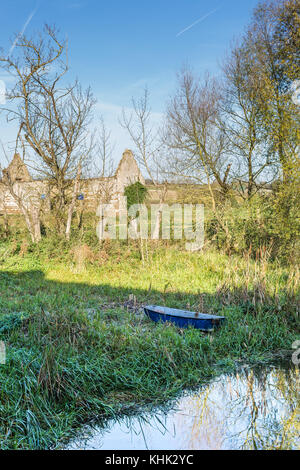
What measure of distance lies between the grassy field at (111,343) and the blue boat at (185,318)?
6.0 inches

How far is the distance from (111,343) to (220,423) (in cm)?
180

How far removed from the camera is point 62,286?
9398 millimetres

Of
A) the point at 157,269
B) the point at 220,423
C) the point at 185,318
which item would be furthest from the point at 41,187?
the point at 220,423

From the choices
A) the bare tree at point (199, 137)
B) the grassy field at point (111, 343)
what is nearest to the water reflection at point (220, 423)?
the grassy field at point (111, 343)

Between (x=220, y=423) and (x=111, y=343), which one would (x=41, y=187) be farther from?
(x=220, y=423)

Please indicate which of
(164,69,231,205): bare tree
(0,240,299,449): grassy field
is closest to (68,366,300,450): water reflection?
(0,240,299,449): grassy field

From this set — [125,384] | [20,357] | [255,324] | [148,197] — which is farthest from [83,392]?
[148,197]

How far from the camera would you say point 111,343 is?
5.40m

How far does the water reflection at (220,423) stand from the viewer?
3.75m

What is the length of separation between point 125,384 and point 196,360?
1115 millimetres

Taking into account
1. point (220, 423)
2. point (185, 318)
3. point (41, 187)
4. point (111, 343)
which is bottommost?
point (220, 423)

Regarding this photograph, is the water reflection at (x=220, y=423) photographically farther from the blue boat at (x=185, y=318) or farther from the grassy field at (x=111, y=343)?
the blue boat at (x=185, y=318)

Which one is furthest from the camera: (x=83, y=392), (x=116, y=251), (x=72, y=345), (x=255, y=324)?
(x=116, y=251)

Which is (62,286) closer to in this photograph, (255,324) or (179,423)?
(255,324)
